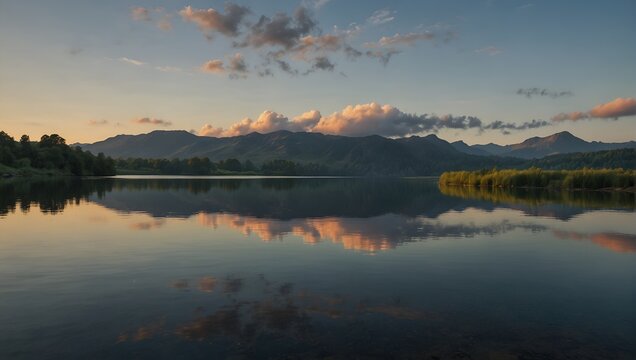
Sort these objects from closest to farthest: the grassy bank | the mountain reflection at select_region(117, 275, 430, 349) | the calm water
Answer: the calm water → the mountain reflection at select_region(117, 275, 430, 349) → the grassy bank

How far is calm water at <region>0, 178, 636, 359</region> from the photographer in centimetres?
1530

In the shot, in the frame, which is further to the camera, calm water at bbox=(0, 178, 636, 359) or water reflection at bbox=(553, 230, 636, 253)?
water reflection at bbox=(553, 230, 636, 253)

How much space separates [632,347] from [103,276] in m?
27.3

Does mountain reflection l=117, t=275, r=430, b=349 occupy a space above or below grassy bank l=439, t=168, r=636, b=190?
→ below

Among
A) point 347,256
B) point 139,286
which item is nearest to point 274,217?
point 347,256

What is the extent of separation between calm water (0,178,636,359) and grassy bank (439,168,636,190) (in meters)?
113

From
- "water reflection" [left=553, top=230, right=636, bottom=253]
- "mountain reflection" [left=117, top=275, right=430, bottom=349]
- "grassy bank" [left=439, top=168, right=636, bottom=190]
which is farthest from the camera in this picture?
"grassy bank" [left=439, top=168, right=636, bottom=190]

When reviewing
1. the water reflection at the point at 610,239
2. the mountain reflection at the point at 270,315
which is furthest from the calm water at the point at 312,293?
the water reflection at the point at 610,239

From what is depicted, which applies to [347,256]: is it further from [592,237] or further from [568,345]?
[592,237]

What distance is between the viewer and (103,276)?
25.2 metres

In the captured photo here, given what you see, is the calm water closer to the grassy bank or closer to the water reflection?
the water reflection

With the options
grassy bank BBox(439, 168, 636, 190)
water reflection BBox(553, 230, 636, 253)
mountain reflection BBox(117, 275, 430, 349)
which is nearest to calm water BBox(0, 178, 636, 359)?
mountain reflection BBox(117, 275, 430, 349)

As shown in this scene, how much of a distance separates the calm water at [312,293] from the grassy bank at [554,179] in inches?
4444

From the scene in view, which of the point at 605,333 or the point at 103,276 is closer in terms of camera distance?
the point at 605,333
